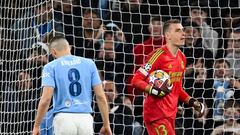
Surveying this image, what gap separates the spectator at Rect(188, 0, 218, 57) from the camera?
31.5 ft

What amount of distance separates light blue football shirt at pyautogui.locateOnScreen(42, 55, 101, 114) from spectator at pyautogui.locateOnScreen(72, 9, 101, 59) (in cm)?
268

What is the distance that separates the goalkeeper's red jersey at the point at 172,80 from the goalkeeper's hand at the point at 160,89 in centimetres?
9

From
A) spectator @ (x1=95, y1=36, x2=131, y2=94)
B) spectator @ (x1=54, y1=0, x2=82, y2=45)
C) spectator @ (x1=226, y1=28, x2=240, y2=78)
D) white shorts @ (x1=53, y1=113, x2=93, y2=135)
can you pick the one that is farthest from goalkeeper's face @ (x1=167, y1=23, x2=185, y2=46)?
spectator @ (x1=226, y1=28, x2=240, y2=78)

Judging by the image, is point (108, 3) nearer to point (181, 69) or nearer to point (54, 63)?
point (181, 69)

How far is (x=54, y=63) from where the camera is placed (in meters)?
6.32

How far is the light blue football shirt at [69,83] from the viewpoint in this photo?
6.28 m

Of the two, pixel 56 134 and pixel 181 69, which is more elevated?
pixel 181 69

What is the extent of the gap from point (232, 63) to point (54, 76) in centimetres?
386

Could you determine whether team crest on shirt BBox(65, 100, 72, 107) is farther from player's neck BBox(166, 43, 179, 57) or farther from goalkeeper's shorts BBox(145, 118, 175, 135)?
player's neck BBox(166, 43, 179, 57)

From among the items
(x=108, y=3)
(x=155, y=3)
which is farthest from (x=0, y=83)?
(x=155, y=3)

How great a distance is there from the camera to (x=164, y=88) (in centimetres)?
686

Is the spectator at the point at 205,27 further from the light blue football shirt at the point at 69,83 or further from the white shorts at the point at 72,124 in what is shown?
the white shorts at the point at 72,124

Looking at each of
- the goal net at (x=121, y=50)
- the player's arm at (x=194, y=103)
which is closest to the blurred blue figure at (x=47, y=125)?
the goal net at (x=121, y=50)

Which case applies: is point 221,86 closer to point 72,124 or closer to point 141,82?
point 141,82
